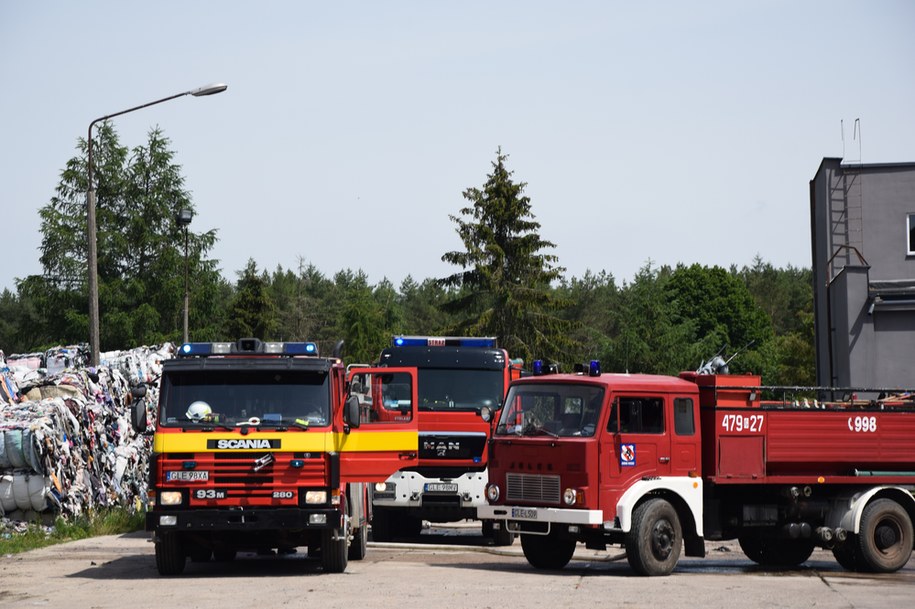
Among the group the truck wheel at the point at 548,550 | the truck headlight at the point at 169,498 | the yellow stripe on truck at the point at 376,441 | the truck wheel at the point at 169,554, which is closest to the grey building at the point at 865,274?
the truck wheel at the point at 548,550

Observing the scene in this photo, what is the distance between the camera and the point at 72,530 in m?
21.5

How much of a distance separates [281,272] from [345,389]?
121 meters

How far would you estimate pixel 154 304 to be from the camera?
77438mm

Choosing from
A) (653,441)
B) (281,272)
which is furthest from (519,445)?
(281,272)

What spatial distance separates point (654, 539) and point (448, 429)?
5.48 meters

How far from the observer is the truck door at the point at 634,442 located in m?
15.9

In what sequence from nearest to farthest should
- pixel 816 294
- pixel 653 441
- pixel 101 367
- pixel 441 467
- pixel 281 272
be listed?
pixel 653 441, pixel 441 467, pixel 101 367, pixel 816 294, pixel 281 272

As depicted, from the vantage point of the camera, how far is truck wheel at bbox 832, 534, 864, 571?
17281 mm

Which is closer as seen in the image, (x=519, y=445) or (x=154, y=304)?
(x=519, y=445)

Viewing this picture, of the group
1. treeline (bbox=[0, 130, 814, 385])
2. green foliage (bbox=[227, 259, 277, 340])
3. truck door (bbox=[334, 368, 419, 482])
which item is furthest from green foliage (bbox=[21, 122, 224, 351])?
truck door (bbox=[334, 368, 419, 482])

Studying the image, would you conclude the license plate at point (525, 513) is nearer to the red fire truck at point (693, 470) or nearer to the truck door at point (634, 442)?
the red fire truck at point (693, 470)

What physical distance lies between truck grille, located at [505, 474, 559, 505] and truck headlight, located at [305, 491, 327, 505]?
8.19 feet

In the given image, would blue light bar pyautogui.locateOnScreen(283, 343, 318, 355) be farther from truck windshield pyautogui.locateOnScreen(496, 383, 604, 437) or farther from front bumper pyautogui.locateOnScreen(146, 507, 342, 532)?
truck windshield pyautogui.locateOnScreen(496, 383, 604, 437)

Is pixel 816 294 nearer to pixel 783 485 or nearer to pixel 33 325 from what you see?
pixel 783 485
